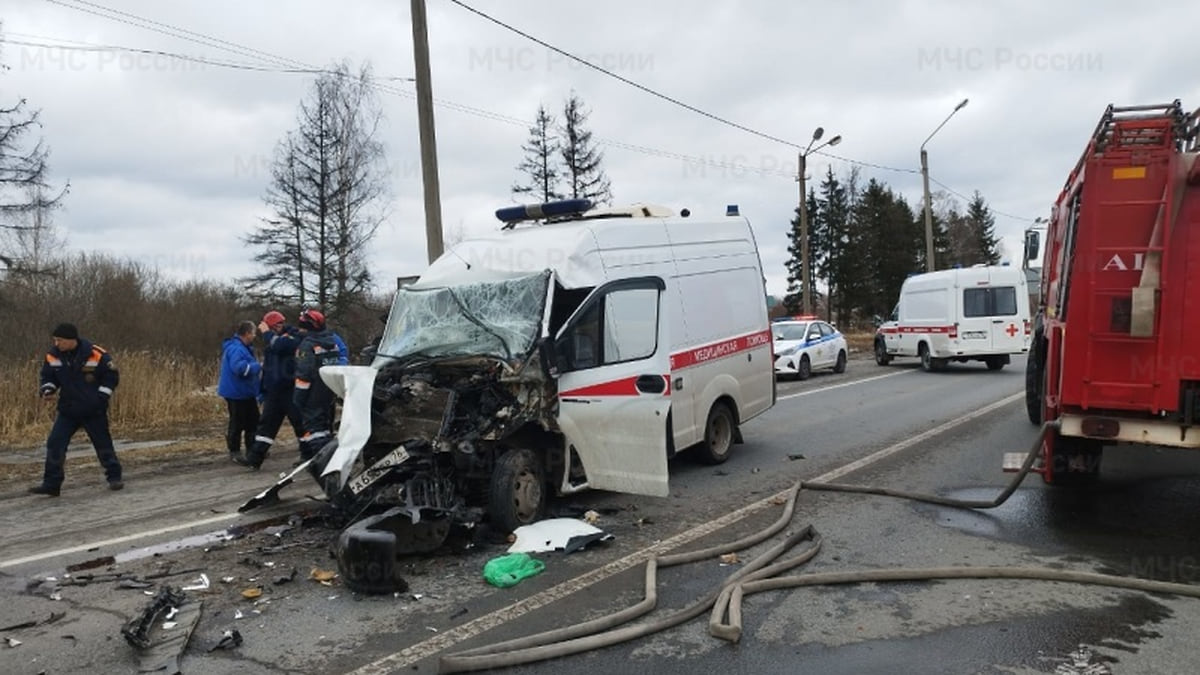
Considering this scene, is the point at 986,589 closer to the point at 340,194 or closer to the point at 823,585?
the point at 823,585

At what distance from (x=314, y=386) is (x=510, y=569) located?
12.6 feet

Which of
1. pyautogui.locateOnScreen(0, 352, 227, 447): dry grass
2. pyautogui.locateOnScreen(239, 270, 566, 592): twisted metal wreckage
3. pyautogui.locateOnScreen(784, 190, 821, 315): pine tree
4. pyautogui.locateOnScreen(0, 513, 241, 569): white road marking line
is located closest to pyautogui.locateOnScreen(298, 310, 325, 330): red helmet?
pyautogui.locateOnScreen(239, 270, 566, 592): twisted metal wreckage

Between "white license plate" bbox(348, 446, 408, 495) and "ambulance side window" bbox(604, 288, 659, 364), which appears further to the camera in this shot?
"ambulance side window" bbox(604, 288, 659, 364)

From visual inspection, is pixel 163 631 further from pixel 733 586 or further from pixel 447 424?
pixel 733 586

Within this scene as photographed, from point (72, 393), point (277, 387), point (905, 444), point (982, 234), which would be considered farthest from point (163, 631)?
point (982, 234)

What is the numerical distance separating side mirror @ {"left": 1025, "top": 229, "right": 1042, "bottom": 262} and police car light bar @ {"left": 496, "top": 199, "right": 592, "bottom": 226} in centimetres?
725

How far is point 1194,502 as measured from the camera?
22.3 feet

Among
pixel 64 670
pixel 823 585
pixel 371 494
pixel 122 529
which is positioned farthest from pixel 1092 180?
pixel 122 529

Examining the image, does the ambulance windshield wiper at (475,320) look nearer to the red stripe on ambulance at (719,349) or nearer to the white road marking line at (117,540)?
the red stripe on ambulance at (719,349)

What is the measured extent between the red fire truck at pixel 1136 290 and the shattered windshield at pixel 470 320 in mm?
3869

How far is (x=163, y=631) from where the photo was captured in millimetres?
4312

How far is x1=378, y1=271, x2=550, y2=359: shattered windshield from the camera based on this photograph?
6.56 meters

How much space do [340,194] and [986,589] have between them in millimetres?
30134

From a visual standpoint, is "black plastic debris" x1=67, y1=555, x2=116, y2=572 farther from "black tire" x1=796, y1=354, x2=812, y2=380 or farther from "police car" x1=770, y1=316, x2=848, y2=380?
"black tire" x1=796, y1=354, x2=812, y2=380
